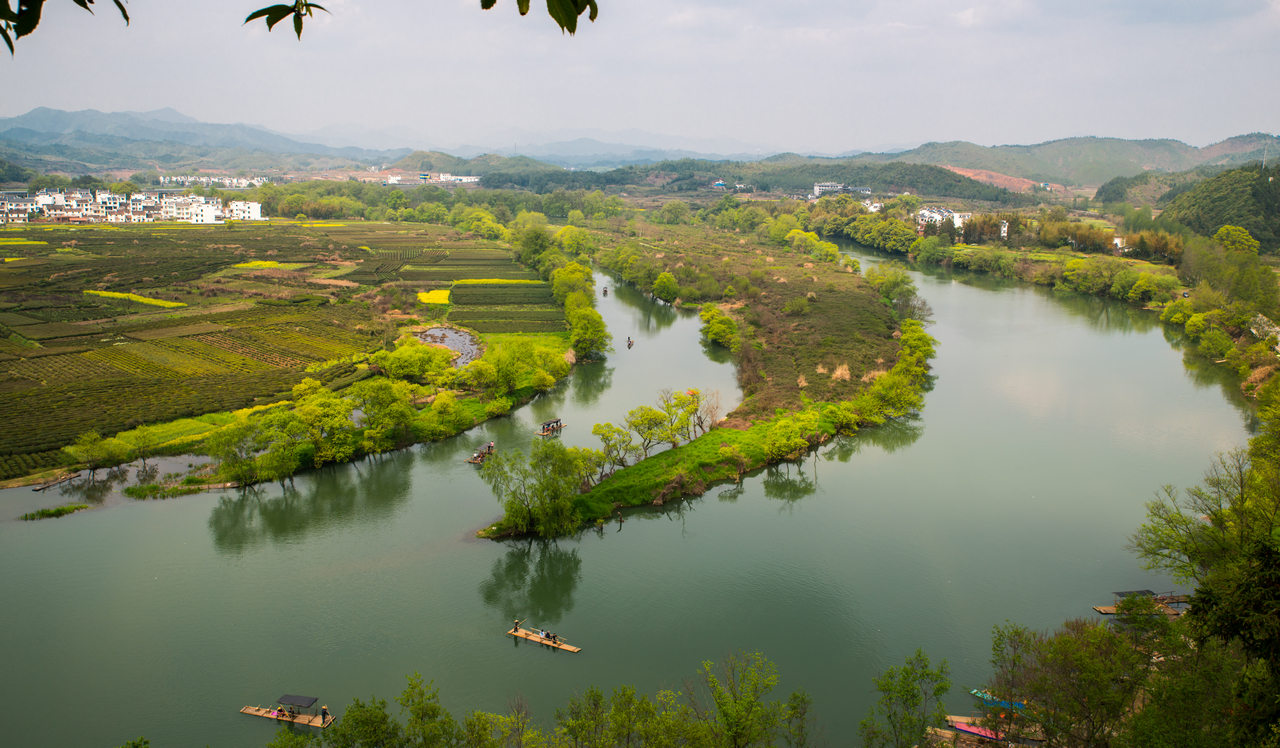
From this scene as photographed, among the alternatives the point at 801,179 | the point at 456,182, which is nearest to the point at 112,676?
the point at 801,179

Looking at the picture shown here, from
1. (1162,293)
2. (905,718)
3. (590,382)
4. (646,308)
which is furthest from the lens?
(1162,293)

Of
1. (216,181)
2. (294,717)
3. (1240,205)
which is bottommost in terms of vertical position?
(294,717)

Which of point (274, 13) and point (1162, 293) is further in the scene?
point (1162, 293)

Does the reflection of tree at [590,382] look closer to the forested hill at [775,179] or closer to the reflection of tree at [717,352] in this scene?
the reflection of tree at [717,352]

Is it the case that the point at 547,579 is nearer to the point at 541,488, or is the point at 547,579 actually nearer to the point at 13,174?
the point at 541,488

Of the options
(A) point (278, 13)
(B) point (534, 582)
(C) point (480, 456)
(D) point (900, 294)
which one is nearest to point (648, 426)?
(C) point (480, 456)

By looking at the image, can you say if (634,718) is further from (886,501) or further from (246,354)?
(246,354)

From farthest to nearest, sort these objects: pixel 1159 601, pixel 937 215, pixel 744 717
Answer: pixel 937 215
pixel 1159 601
pixel 744 717
